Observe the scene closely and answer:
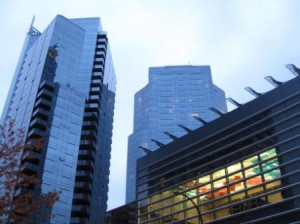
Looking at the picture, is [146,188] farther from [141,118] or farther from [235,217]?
[141,118]

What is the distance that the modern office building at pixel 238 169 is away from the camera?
3553cm

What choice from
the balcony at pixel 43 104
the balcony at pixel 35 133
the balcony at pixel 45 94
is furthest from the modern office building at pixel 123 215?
the balcony at pixel 45 94

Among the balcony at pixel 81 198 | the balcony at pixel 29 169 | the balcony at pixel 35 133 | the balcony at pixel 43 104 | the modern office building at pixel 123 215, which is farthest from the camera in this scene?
the balcony at pixel 43 104

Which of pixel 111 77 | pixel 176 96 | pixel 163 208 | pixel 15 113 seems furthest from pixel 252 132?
pixel 176 96

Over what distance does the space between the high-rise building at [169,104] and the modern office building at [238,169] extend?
4994 inches

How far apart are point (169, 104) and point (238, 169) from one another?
145 meters

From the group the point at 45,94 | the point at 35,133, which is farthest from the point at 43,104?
the point at 35,133

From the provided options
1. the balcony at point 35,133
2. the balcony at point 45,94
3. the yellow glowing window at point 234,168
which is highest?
the balcony at point 45,94

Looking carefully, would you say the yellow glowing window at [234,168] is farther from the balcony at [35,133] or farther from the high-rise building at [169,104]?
the high-rise building at [169,104]

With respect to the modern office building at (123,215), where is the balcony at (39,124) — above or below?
above

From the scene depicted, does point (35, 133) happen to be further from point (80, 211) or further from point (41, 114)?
point (80, 211)

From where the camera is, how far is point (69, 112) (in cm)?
12069

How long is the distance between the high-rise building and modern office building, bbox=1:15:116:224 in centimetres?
3198

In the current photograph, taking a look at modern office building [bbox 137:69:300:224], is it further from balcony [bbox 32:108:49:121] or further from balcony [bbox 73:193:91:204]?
balcony [bbox 32:108:49:121]
